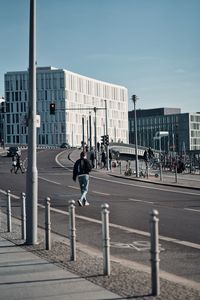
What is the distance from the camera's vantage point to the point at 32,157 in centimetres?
1148

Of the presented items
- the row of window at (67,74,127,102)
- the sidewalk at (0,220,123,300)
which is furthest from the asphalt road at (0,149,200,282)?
the row of window at (67,74,127,102)

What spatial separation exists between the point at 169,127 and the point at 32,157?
554 feet

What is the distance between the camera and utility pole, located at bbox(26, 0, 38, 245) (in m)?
11.2

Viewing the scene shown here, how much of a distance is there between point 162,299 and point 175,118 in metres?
170

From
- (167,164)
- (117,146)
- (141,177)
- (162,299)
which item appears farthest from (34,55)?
(117,146)

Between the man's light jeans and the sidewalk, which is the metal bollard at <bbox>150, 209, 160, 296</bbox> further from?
the man's light jeans

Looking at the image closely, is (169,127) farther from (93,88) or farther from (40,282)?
(40,282)

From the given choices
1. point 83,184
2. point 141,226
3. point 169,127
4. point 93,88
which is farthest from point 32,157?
point 93,88

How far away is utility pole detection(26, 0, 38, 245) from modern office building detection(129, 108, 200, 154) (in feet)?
507

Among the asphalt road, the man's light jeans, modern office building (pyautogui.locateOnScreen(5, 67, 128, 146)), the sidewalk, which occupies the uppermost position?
modern office building (pyautogui.locateOnScreen(5, 67, 128, 146))

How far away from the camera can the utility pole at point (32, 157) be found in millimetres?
11234

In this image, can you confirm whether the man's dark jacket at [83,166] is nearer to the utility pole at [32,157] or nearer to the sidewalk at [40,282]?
the utility pole at [32,157]

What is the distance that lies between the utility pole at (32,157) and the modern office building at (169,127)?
15445cm

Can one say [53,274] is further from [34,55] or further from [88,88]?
[88,88]
